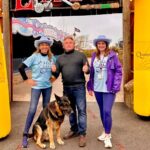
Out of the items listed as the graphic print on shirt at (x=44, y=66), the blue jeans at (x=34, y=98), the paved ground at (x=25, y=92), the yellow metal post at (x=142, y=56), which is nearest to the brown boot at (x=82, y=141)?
the blue jeans at (x=34, y=98)

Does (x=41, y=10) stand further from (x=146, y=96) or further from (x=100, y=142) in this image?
(x=100, y=142)

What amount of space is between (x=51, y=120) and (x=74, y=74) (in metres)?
0.79

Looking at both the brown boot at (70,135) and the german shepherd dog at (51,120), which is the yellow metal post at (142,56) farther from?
the german shepherd dog at (51,120)

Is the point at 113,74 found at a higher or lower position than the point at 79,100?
higher

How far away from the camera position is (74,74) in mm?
5582

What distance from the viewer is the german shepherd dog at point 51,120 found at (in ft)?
17.2

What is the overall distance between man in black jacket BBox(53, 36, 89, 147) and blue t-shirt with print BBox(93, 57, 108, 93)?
18 cm

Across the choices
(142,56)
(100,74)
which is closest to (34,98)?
(100,74)

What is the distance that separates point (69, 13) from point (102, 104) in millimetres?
3808

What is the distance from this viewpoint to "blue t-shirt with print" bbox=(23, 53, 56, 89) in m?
5.64

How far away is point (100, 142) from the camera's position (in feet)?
19.4

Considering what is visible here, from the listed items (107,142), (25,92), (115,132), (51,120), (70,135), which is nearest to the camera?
(51,120)

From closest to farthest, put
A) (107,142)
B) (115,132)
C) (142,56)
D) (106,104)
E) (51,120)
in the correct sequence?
(51,120) → (106,104) → (107,142) → (115,132) → (142,56)

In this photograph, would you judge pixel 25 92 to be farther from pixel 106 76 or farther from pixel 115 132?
pixel 106 76
